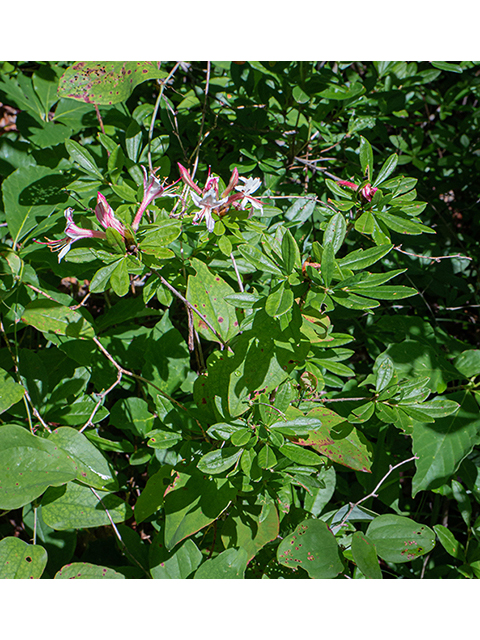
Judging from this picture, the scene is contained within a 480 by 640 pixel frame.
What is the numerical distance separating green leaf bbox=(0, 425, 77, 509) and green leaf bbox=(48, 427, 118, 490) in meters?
0.09

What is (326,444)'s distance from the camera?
1104 millimetres

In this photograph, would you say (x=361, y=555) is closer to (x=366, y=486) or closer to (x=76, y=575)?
(x=366, y=486)

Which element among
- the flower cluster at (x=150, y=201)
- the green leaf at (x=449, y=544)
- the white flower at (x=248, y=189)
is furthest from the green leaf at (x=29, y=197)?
the green leaf at (x=449, y=544)

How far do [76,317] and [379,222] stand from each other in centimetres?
86

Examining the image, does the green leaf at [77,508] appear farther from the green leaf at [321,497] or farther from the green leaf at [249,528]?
the green leaf at [321,497]

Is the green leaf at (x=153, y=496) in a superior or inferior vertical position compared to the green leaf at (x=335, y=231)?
inferior

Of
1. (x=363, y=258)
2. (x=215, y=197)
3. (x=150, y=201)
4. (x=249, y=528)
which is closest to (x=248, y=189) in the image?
(x=215, y=197)

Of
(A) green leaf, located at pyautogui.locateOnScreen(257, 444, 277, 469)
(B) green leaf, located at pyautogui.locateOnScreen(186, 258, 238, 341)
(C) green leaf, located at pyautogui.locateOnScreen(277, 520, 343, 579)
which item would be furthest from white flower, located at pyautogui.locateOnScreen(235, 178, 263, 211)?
(C) green leaf, located at pyautogui.locateOnScreen(277, 520, 343, 579)

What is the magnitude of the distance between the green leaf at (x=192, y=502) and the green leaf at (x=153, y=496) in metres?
0.05

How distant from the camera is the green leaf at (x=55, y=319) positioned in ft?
3.94

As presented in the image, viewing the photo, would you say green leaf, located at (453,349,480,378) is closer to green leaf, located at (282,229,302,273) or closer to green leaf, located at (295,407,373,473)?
green leaf, located at (295,407,373,473)

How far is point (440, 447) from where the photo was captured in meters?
1.31
